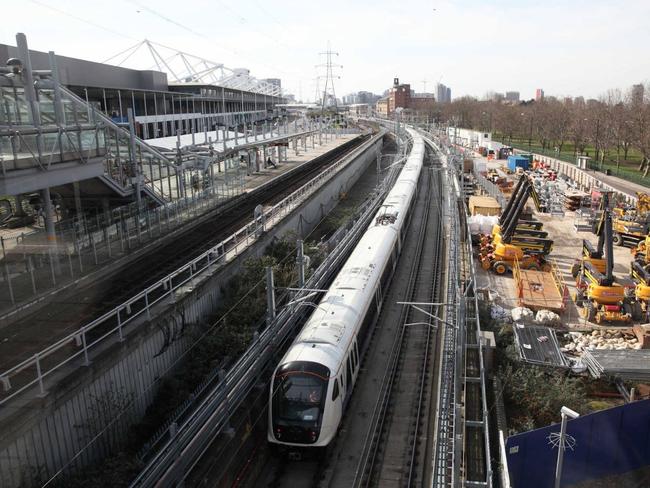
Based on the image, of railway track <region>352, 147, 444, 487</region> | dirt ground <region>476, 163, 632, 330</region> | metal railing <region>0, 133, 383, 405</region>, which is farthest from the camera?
dirt ground <region>476, 163, 632, 330</region>

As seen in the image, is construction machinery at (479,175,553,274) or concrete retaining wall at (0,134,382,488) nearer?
concrete retaining wall at (0,134,382,488)

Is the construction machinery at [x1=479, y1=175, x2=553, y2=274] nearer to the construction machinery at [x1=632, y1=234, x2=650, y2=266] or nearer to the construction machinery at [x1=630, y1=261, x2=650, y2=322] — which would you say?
the construction machinery at [x1=632, y1=234, x2=650, y2=266]

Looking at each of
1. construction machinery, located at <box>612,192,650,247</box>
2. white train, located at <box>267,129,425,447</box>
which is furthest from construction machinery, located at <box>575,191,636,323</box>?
construction machinery, located at <box>612,192,650,247</box>

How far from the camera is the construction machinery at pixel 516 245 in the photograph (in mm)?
27297

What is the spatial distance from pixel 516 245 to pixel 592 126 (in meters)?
54.9

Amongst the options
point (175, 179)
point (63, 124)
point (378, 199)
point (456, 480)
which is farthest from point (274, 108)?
point (456, 480)

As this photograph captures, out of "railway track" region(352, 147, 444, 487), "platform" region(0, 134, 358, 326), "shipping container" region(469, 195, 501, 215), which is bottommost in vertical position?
"railway track" region(352, 147, 444, 487)

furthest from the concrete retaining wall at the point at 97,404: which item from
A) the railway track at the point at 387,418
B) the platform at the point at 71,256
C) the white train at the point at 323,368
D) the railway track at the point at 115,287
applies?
the railway track at the point at 387,418

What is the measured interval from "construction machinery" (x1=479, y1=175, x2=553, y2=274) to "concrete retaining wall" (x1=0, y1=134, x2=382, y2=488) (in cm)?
1631

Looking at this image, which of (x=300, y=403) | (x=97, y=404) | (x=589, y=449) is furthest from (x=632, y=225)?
(x=97, y=404)

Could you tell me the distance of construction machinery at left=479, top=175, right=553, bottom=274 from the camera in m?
27.3

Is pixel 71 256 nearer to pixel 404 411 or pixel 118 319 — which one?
pixel 118 319

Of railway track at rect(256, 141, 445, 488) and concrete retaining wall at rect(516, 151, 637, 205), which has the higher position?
concrete retaining wall at rect(516, 151, 637, 205)

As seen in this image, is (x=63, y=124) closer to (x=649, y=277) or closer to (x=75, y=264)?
(x=75, y=264)
